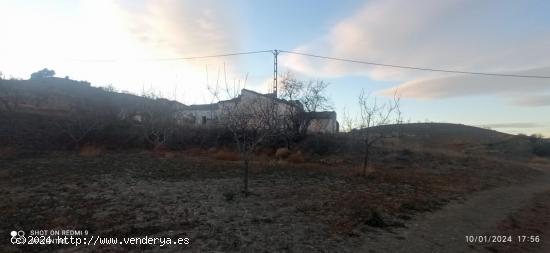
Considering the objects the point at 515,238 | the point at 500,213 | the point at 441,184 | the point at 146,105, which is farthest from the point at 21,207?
the point at 146,105

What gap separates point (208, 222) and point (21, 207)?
4650mm

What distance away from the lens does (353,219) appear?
29.0ft

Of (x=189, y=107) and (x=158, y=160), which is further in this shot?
(x=189, y=107)

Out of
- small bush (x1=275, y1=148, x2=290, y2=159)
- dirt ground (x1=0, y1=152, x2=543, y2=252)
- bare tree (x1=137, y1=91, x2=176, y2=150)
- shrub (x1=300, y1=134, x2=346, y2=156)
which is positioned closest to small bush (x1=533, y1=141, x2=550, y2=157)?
shrub (x1=300, y1=134, x2=346, y2=156)

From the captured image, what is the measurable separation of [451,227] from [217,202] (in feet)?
19.2

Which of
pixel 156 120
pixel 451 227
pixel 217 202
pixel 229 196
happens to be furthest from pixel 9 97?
pixel 451 227

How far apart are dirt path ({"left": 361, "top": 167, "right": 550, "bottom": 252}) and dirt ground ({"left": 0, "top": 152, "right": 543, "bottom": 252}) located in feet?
0.69

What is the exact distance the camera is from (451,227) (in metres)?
8.86

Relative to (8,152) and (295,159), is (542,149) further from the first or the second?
(8,152)

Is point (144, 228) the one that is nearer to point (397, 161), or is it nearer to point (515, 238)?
point (515, 238)

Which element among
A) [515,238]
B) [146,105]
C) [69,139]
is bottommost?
[515,238]

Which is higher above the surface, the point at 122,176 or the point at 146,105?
the point at 146,105

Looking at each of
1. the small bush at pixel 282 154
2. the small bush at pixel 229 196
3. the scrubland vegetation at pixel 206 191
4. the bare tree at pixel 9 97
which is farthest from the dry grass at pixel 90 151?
the small bush at pixel 229 196

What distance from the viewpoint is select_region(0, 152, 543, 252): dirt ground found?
732 centimetres
